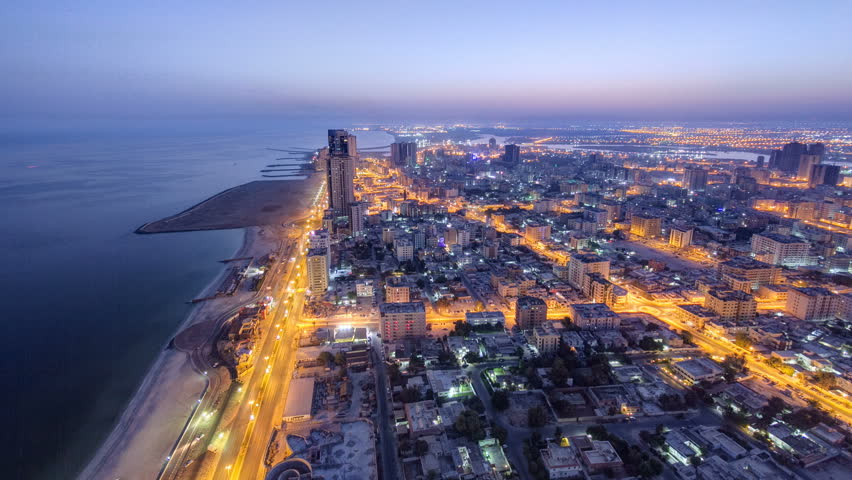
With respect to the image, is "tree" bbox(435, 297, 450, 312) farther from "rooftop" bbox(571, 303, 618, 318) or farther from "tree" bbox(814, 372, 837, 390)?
"tree" bbox(814, 372, 837, 390)

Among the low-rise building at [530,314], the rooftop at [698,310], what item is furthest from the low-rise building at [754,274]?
the low-rise building at [530,314]

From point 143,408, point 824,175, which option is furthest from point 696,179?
point 143,408

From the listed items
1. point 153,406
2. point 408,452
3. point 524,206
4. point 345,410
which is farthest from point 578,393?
point 524,206

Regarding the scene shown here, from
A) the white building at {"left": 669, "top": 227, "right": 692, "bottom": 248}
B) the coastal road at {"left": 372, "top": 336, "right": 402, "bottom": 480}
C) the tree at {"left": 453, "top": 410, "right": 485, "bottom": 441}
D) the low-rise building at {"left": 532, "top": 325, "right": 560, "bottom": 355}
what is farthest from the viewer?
the white building at {"left": 669, "top": 227, "right": 692, "bottom": 248}

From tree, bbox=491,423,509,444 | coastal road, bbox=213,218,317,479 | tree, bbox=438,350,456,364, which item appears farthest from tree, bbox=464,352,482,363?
coastal road, bbox=213,218,317,479

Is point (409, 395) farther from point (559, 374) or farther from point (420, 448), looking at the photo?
point (559, 374)

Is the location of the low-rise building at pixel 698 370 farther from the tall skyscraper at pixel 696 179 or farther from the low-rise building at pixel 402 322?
the tall skyscraper at pixel 696 179
